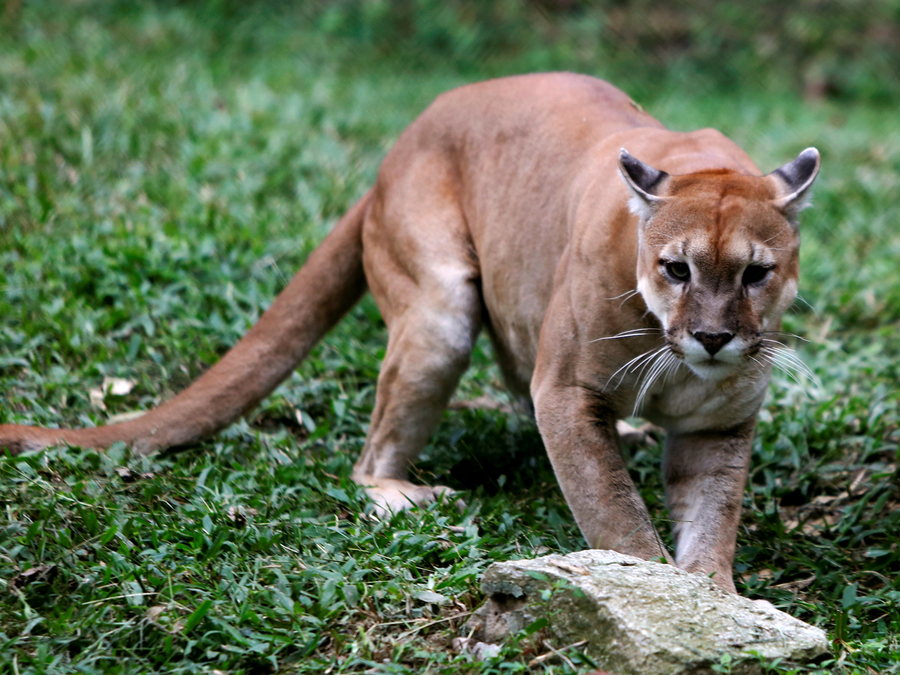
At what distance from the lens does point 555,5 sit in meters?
9.95

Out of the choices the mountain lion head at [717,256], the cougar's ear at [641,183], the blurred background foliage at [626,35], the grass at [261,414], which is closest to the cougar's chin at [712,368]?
the mountain lion head at [717,256]

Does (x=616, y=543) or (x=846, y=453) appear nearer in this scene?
(x=616, y=543)

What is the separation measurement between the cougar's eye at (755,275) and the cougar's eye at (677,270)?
16cm

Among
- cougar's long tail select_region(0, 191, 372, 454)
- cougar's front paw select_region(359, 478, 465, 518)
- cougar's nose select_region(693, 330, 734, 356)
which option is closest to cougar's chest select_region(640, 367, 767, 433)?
cougar's nose select_region(693, 330, 734, 356)

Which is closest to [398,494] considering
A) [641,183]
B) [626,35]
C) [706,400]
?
[706,400]

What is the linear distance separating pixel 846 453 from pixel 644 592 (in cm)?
193

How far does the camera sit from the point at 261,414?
14.1ft

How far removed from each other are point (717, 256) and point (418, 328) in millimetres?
1338

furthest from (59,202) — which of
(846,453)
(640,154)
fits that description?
(846,453)

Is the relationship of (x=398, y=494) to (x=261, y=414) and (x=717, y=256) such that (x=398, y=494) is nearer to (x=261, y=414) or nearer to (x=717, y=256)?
(x=261, y=414)

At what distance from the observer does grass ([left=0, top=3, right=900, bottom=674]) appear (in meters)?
2.75

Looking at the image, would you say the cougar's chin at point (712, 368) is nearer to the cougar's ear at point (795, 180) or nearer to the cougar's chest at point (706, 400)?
the cougar's chest at point (706, 400)

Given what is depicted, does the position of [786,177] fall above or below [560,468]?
above

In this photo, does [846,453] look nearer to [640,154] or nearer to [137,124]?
[640,154]
